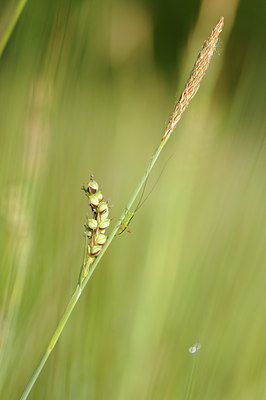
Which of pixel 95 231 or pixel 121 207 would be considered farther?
pixel 121 207

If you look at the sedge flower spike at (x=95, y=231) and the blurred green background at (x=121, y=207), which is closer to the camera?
the sedge flower spike at (x=95, y=231)

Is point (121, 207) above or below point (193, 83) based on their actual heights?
below

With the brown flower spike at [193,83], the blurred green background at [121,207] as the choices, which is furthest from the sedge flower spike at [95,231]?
the blurred green background at [121,207]

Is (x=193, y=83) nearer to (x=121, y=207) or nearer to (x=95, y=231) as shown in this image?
(x=95, y=231)

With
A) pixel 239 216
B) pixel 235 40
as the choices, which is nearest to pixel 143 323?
pixel 239 216

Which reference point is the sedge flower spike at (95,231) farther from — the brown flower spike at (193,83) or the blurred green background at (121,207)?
the blurred green background at (121,207)

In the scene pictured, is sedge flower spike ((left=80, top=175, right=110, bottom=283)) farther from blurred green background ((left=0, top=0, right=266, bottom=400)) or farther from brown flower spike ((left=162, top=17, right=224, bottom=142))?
blurred green background ((left=0, top=0, right=266, bottom=400))

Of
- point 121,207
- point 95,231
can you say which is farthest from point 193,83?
point 121,207

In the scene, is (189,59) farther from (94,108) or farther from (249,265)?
(249,265)
